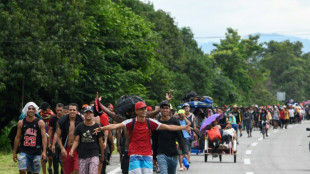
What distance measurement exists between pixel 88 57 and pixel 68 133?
2663cm

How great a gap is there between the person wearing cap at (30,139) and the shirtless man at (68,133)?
34 centimetres

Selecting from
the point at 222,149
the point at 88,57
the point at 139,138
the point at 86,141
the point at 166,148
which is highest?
the point at 88,57

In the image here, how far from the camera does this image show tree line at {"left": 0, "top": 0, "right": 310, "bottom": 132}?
2853cm

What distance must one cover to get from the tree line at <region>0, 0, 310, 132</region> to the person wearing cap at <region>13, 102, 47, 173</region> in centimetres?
1616

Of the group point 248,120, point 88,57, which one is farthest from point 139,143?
point 248,120

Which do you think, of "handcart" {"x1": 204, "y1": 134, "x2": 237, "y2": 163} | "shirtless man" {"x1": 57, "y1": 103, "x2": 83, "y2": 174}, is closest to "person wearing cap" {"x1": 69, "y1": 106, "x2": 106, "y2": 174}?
"shirtless man" {"x1": 57, "y1": 103, "x2": 83, "y2": 174}

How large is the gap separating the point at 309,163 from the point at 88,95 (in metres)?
19.6

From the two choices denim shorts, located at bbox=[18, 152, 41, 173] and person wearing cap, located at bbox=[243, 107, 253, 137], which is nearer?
denim shorts, located at bbox=[18, 152, 41, 173]

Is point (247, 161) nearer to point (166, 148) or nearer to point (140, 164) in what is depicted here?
point (166, 148)

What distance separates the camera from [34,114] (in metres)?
11.5

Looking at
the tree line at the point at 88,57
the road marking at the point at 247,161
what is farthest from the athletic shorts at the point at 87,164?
the tree line at the point at 88,57

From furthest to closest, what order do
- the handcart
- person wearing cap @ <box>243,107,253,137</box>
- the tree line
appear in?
person wearing cap @ <box>243,107,253,137</box> → the tree line → the handcart

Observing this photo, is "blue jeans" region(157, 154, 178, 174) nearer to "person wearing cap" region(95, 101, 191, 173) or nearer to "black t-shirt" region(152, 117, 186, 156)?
"black t-shirt" region(152, 117, 186, 156)

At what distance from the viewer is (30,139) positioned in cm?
1148
